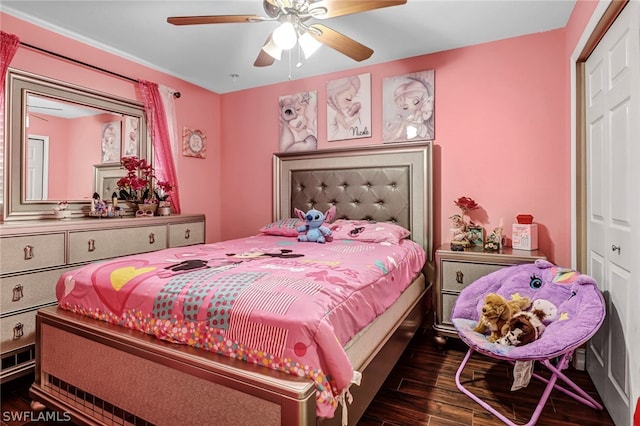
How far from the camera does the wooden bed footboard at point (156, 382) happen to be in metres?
1.13

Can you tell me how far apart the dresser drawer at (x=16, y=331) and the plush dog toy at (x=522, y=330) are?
2.76 metres

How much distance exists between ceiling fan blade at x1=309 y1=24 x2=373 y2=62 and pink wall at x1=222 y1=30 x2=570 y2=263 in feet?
3.39

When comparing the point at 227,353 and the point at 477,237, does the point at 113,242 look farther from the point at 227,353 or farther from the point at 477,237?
the point at 477,237

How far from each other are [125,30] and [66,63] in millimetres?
539

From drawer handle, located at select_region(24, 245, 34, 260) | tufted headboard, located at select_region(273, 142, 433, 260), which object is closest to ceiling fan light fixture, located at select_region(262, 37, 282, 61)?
tufted headboard, located at select_region(273, 142, 433, 260)

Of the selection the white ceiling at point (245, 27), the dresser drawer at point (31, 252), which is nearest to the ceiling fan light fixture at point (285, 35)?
the white ceiling at point (245, 27)

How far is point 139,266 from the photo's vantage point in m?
1.73

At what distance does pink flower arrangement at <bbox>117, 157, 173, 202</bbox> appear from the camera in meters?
3.07

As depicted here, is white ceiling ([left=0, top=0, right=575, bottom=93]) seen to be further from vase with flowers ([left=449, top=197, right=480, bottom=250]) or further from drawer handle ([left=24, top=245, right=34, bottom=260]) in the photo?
Result: drawer handle ([left=24, top=245, right=34, bottom=260])

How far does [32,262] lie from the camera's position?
2.13m

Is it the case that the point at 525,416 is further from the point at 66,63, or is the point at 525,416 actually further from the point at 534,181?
the point at 66,63

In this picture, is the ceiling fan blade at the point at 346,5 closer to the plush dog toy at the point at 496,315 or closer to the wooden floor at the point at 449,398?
the plush dog toy at the point at 496,315

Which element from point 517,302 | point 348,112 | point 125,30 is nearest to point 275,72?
point 348,112

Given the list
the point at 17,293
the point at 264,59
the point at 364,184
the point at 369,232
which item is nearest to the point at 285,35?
the point at 264,59
